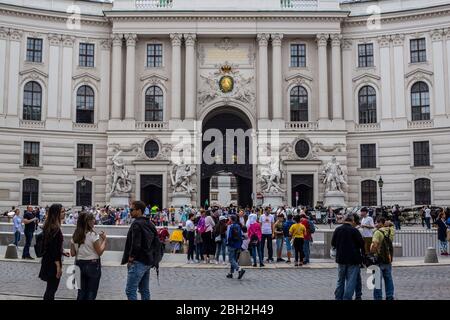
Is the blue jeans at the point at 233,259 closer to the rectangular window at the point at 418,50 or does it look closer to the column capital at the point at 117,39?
the column capital at the point at 117,39

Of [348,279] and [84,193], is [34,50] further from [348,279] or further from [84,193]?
[348,279]

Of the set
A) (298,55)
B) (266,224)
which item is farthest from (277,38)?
(266,224)

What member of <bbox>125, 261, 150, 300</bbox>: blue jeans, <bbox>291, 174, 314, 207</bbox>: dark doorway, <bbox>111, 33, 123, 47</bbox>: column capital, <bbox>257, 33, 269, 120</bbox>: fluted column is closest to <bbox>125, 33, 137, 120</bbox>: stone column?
<bbox>111, 33, 123, 47</bbox>: column capital

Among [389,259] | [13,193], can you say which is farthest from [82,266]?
[13,193]

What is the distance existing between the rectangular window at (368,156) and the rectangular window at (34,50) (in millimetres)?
33309

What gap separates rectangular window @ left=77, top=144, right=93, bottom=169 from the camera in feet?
191

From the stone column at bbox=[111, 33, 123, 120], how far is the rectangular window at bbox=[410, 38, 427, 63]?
94.9 feet

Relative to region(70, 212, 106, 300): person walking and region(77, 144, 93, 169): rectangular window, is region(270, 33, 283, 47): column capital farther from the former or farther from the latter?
region(70, 212, 106, 300): person walking

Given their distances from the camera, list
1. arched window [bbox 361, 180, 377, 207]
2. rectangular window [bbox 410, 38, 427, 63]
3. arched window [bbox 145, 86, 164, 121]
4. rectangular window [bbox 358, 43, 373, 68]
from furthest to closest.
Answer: rectangular window [bbox 358, 43, 373, 68] < arched window [bbox 145, 86, 164, 121] < rectangular window [bbox 410, 38, 427, 63] < arched window [bbox 361, 180, 377, 207]

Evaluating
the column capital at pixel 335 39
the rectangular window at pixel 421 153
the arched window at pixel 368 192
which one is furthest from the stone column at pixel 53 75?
the rectangular window at pixel 421 153

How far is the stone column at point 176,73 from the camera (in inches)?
2277

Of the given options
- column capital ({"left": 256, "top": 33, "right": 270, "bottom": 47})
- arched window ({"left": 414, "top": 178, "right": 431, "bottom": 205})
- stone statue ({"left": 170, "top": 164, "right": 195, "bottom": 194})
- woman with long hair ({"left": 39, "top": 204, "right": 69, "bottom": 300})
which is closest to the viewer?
woman with long hair ({"left": 39, "top": 204, "right": 69, "bottom": 300})

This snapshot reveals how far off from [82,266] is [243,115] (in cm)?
4945

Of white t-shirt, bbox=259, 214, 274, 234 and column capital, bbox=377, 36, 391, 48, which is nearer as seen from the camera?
white t-shirt, bbox=259, 214, 274, 234
